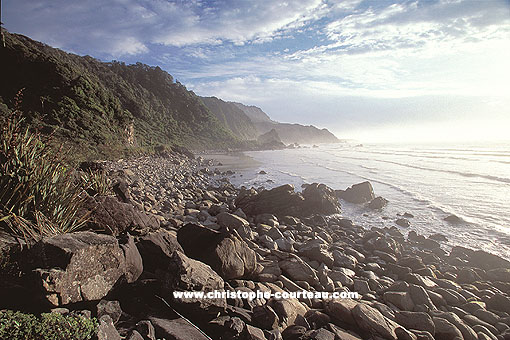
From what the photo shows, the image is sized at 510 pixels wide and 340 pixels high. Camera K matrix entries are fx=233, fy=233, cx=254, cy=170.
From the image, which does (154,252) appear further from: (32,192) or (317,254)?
(317,254)

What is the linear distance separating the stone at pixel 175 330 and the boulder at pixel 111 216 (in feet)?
6.75

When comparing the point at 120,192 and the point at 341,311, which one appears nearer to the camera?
the point at 341,311

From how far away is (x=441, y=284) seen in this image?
19.6ft

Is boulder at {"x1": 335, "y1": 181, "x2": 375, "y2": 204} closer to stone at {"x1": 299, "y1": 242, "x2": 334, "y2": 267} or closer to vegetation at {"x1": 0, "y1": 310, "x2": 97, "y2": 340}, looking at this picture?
stone at {"x1": 299, "y1": 242, "x2": 334, "y2": 267}

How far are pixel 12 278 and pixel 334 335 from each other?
12.4 ft

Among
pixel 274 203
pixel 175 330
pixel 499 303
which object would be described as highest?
pixel 175 330

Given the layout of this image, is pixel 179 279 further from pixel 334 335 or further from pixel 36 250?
pixel 334 335

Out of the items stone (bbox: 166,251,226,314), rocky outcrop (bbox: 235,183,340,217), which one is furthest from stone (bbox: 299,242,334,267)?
rocky outcrop (bbox: 235,183,340,217)

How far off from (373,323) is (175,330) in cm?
297

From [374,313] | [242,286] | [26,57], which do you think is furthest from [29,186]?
[26,57]

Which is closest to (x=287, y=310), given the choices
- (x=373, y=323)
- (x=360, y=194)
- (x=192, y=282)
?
(x=373, y=323)

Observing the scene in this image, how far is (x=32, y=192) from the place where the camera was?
10.5 feet

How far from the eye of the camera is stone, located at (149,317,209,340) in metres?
2.42

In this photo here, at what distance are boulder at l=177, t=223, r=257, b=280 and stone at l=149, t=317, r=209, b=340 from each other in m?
1.21
